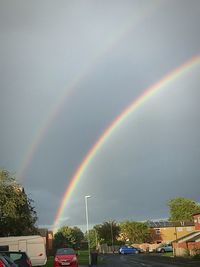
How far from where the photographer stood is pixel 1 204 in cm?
4288

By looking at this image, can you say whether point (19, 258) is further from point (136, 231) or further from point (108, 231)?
point (108, 231)

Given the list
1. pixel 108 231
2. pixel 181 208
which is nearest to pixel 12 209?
pixel 108 231

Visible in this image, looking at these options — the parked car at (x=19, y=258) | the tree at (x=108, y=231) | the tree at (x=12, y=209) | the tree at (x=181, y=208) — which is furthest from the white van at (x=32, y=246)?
the tree at (x=181, y=208)

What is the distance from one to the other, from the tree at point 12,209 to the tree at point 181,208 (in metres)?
125

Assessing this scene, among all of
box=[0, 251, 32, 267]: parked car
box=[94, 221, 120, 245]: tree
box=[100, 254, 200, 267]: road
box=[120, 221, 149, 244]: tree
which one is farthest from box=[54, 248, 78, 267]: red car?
box=[94, 221, 120, 245]: tree

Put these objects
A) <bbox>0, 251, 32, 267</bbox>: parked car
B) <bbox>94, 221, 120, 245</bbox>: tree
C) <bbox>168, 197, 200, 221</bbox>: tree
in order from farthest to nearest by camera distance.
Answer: <bbox>168, 197, 200, 221</bbox>: tree → <bbox>94, 221, 120, 245</bbox>: tree → <bbox>0, 251, 32, 267</bbox>: parked car

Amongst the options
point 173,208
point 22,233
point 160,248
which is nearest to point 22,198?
point 22,233

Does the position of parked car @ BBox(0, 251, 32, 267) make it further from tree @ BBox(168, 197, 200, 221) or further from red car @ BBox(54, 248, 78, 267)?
tree @ BBox(168, 197, 200, 221)

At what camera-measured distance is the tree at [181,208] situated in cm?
16575

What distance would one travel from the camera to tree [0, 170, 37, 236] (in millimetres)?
42594

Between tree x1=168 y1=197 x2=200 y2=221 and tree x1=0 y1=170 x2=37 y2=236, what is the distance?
4917 inches

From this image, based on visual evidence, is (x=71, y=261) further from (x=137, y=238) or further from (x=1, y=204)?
(x=137, y=238)

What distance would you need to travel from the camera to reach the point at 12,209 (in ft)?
140

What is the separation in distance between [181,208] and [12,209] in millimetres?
133632
